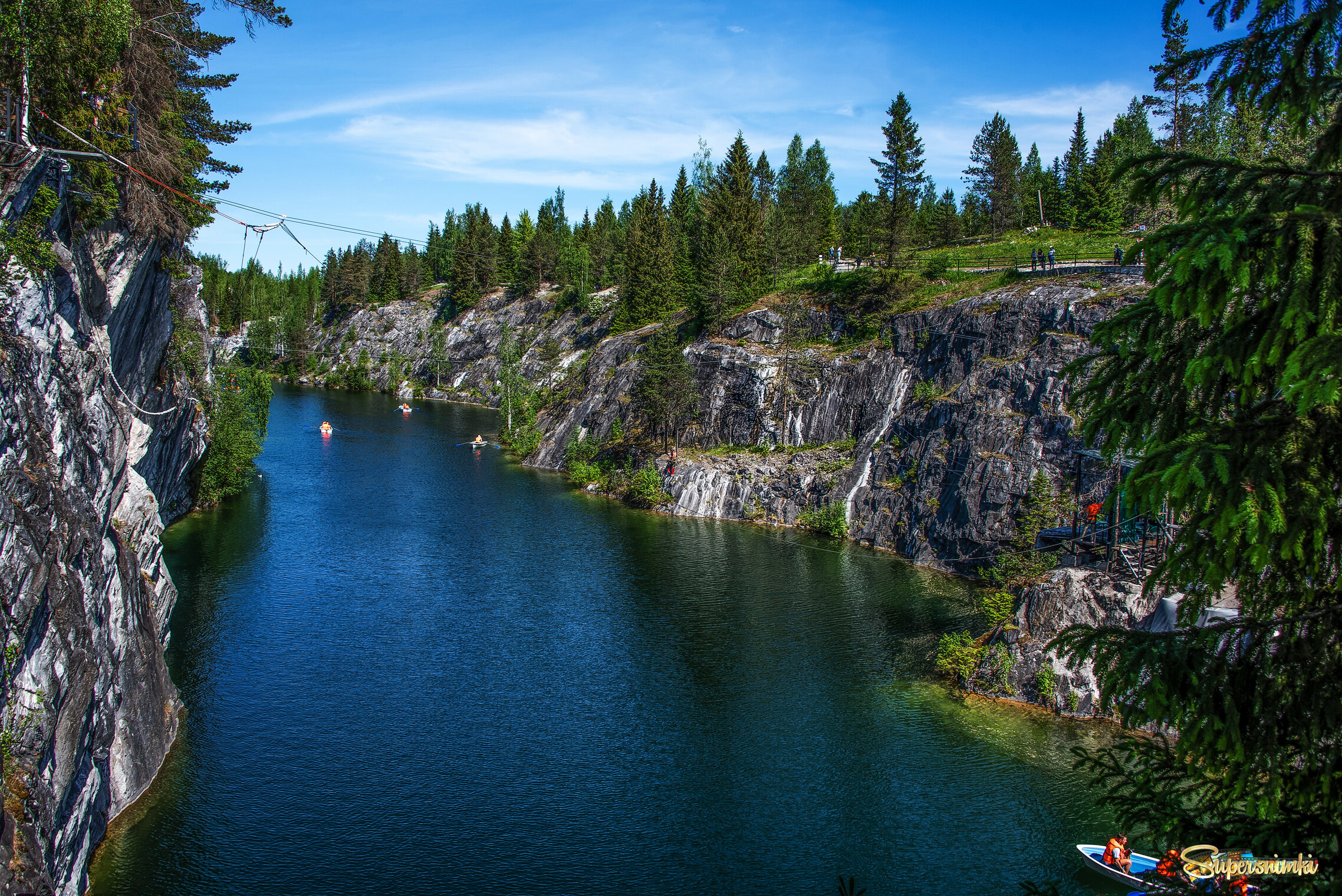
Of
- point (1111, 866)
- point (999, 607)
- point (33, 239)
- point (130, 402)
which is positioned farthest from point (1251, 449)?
point (130, 402)

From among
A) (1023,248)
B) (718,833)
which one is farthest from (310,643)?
(1023,248)

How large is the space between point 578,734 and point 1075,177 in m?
81.4

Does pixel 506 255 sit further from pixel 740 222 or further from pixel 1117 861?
pixel 1117 861

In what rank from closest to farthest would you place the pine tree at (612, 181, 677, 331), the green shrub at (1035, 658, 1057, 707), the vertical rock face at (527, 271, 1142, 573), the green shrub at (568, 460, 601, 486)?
the green shrub at (1035, 658, 1057, 707) < the vertical rock face at (527, 271, 1142, 573) < the green shrub at (568, 460, 601, 486) < the pine tree at (612, 181, 677, 331)

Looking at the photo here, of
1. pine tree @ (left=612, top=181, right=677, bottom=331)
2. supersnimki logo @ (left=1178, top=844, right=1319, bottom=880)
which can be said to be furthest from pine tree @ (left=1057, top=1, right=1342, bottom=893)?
pine tree @ (left=612, top=181, right=677, bottom=331)

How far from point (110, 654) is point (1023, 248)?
6840 cm

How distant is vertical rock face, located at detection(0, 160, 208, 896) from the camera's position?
16.1 meters

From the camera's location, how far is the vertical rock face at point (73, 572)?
1606 cm

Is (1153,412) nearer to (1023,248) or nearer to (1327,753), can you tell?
(1327,753)

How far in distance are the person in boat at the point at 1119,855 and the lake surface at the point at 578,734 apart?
64 cm

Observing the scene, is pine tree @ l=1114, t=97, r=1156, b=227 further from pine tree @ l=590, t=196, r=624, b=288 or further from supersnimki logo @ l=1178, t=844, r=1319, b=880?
supersnimki logo @ l=1178, t=844, r=1319, b=880

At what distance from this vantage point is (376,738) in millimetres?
26203

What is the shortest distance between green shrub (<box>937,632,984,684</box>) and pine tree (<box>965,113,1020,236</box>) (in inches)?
2569

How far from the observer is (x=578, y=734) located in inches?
1065
